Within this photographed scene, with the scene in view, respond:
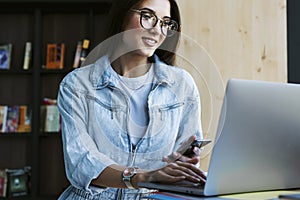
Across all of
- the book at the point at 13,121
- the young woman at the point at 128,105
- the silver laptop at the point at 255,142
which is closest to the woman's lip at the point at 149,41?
the young woman at the point at 128,105

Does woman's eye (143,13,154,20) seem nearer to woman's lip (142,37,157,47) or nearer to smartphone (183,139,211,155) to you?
woman's lip (142,37,157,47)

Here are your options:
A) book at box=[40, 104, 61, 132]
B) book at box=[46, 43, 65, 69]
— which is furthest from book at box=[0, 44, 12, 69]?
book at box=[40, 104, 61, 132]

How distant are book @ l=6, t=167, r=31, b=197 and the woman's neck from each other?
2654mm

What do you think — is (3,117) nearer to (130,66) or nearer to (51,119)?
(51,119)

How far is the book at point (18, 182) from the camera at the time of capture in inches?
157

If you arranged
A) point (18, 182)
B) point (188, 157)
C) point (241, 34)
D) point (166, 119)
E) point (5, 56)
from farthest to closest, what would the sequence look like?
1. point (5, 56)
2. point (18, 182)
3. point (241, 34)
4. point (166, 119)
5. point (188, 157)

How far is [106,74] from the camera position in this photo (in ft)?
5.10

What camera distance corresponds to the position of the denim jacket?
1.45 m

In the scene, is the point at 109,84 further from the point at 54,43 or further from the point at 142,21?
the point at 54,43

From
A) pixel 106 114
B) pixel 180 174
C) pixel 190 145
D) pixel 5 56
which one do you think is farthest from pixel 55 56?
pixel 180 174

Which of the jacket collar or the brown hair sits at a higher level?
the brown hair

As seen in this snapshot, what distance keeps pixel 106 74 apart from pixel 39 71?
2588mm

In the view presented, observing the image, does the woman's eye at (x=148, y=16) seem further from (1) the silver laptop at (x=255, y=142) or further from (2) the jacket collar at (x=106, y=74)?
(1) the silver laptop at (x=255, y=142)

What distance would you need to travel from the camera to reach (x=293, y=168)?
1.16 meters
